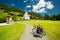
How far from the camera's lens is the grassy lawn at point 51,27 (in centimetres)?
701

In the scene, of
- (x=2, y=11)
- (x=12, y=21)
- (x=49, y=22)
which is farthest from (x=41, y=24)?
(x=2, y=11)

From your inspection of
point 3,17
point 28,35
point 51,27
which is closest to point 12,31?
point 3,17

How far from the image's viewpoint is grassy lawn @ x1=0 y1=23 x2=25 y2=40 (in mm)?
7168

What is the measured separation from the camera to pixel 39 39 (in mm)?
6676

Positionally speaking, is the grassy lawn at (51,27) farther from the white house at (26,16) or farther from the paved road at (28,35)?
the paved road at (28,35)

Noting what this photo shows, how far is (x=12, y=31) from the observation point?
26.4 ft

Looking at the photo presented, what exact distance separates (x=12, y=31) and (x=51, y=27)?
214 cm

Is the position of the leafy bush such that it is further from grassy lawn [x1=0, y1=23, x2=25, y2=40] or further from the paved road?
the paved road

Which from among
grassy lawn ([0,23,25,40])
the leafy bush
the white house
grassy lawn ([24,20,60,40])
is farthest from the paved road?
the leafy bush

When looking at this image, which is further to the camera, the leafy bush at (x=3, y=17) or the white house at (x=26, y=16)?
the leafy bush at (x=3, y=17)

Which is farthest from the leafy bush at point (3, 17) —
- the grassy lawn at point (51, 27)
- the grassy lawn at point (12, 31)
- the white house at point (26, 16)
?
the grassy lawn at point (51, 27)

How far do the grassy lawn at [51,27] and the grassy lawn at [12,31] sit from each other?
93cm

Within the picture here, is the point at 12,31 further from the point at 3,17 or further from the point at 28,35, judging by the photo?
the point at 28,35

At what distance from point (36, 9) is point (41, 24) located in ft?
2.71
